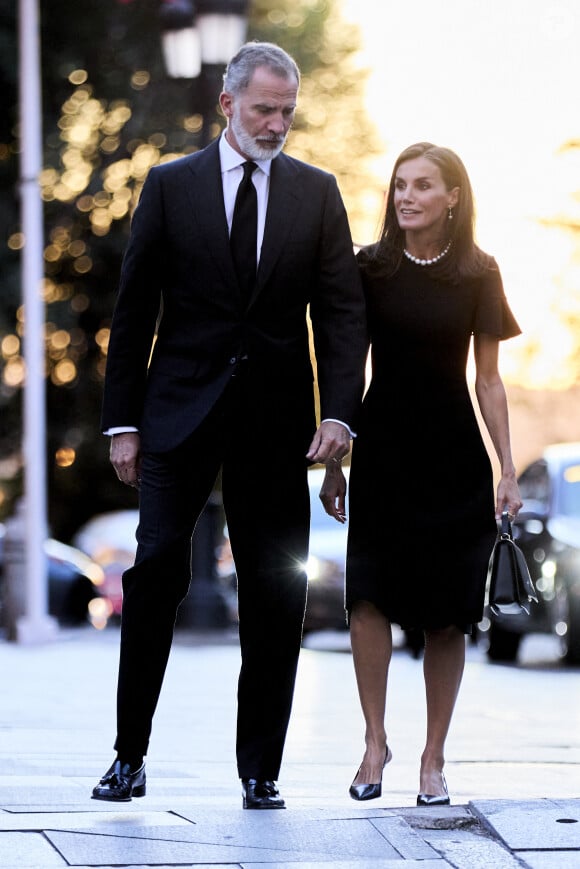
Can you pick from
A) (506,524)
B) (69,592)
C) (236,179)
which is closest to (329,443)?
(506,524)

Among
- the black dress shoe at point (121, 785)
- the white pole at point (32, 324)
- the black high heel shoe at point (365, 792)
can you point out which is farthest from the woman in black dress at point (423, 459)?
the white pole at point (32, 324)

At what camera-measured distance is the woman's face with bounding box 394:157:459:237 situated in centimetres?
534

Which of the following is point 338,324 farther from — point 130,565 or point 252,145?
point 130,565

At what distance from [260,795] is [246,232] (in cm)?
153

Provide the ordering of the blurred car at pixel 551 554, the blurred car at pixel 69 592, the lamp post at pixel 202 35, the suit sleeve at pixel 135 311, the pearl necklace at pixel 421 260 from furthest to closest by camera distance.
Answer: the blurred car at pixel 69 592 < the lamp post at pixel 202 35 < the blurred car at pixel 551 554 < the pearl necklace at pixel 421 260 < the suit sleeve at pixel 135 311

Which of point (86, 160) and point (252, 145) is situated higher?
point (86, 160)

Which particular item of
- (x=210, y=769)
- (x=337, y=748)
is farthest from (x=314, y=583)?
(x=210, y=769)

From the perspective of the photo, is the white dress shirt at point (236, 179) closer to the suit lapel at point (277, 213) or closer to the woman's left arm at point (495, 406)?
the suit lapel at point (277, 213)

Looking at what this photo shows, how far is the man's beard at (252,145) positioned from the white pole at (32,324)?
434 inches

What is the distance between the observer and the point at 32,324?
16.1 meters

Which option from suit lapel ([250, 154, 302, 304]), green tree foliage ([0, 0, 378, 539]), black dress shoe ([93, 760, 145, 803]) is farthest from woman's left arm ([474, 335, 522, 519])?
green tree foliage ([0, 0, 378, 539])

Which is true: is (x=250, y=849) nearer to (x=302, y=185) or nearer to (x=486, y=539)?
(x=486, y=539)

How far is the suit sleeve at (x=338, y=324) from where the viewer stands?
5.14 meters

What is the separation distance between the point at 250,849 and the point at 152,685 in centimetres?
90
